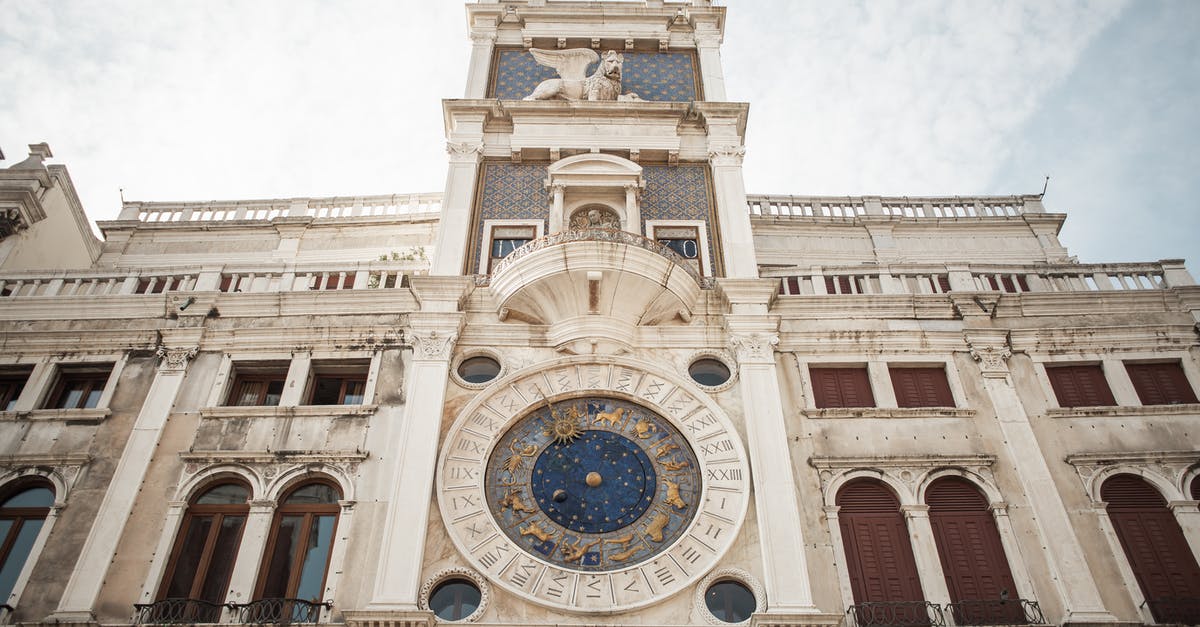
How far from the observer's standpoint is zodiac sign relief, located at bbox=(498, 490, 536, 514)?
14.7 metres

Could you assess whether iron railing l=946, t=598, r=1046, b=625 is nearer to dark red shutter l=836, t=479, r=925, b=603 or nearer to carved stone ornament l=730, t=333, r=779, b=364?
dark red shutter l=836, t=479, r=925, b=603

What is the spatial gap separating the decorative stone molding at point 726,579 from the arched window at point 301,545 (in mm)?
5681

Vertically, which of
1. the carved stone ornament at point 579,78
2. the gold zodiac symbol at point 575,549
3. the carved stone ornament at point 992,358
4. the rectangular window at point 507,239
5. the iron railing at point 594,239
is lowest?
the gold zodiac symbol at point 575,549

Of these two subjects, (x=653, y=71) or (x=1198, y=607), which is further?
(x=653, y=71)

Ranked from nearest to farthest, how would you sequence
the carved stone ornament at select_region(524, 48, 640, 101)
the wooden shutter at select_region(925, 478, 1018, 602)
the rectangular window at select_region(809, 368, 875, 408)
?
the wooden shutter at select_region(925, 478, 1018, 602) < the rectangular window at select_region(809, 368, 875, 408) < the carved stone ornament at select_region(524, 48, 640, 101)

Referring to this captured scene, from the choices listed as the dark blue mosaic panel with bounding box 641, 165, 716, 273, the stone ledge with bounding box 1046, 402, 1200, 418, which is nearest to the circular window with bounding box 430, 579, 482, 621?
the dark blue mosaic panel with bounding box 641, 165, 716, 273

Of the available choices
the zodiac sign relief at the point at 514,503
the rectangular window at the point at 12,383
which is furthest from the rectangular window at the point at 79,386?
the zodiac sign relief at the point at 514,503

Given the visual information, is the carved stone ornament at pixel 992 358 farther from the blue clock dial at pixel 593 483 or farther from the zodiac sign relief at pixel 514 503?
the zodiac sign relief at pixel 514 503

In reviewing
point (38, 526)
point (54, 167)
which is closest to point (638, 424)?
point (38, 526)

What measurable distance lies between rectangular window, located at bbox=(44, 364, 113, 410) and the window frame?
3.23m

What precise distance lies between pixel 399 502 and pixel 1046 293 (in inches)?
493

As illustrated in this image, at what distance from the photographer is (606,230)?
56.5 ft

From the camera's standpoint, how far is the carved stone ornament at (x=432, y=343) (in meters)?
16.5

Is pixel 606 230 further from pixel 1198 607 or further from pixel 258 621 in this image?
pixel 1198 607
